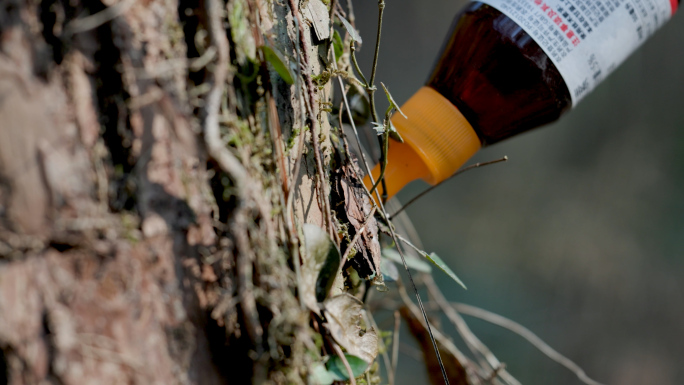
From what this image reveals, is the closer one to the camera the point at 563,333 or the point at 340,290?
the point at 340,290

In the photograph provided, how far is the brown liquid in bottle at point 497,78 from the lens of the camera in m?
0.52

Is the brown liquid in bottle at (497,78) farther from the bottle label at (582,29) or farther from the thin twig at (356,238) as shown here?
the thin twig at (356,238)

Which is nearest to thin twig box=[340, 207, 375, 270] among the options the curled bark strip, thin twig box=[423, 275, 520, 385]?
the curled bark strip

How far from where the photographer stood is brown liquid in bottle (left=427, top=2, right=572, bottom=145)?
522 millimetres

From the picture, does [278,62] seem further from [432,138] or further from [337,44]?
[432,138]

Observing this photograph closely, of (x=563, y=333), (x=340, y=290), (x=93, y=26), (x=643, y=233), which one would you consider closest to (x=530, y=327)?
(x=563, y=333)

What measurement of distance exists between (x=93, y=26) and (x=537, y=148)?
1148mm

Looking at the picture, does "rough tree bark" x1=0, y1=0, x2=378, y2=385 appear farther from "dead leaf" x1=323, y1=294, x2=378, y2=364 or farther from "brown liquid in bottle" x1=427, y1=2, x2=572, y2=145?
"brown liquid in bottle" x1=427, y1=2, x2=572, y2=145

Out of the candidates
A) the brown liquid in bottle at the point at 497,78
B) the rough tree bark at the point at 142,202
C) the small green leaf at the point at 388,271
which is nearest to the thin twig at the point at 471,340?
the small green leaf at the point at 388,271

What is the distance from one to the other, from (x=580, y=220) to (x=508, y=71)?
82cm

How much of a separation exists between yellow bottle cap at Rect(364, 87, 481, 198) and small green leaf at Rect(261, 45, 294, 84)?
24cm

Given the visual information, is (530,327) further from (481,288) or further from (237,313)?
(237,313)

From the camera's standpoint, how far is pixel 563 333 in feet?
3.80

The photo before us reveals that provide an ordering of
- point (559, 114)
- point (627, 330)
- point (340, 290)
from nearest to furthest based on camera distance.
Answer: point (340, 290)
point (559, 114)
point (627, 330)
